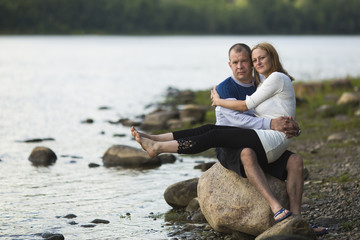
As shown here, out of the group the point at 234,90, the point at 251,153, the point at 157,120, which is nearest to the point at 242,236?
the point at 251,153

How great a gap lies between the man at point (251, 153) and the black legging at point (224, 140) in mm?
86

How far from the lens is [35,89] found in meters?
34.2

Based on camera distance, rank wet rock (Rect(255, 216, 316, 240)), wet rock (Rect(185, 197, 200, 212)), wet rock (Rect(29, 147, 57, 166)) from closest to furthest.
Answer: wet rock (Rect(255, 216, 316, 240))
wet rock (Rect(185, 197, 200, 212))
wet rock (Rect(29, 147, 57, 166))

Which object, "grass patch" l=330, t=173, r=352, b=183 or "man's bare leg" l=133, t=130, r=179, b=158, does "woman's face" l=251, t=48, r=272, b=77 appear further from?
"grass patch" l=330, t=173, r=352, b=183

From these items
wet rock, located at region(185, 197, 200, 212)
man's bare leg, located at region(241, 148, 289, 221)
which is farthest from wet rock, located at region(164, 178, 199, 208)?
man's bare leg, located at region(241, 148, 289, 221)

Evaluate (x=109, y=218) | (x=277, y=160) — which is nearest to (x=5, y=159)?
(x=109, y=218)

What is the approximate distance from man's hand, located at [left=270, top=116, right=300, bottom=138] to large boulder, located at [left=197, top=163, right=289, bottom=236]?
727 millimetres

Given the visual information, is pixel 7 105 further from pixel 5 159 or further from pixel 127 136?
pixel 5 159

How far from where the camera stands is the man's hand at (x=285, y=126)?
671cm

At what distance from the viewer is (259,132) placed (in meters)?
6.72

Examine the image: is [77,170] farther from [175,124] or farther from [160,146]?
[160,146]

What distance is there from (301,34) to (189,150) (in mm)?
143505

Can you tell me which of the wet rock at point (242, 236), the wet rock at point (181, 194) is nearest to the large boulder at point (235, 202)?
the wet rock at point (242, 236)

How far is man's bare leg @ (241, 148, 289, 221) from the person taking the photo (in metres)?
6.67
